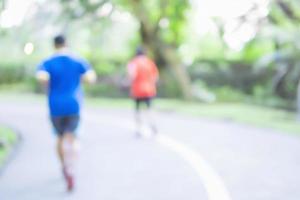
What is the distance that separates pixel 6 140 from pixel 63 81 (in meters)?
5.58

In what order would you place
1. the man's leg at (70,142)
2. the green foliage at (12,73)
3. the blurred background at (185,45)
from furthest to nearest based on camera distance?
the green foliage at (12,73)
the blurred background at (185,45)
the man's leg at (70,142)

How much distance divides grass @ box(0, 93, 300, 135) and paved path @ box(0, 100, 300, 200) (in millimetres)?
861

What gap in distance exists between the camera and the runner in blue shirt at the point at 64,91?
8.78 m

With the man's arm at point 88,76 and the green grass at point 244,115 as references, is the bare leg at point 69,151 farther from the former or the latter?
the green grass at point 244,115

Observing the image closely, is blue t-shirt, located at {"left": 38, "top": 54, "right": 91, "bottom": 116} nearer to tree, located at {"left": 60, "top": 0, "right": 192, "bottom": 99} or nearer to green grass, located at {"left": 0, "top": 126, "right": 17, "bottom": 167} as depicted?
green grass, located at {"left": 0, "top": 126, "right": 17, "bottom": 167}

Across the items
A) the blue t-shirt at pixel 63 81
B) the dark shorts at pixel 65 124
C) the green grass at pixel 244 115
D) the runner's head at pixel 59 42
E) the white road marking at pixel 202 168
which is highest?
the runner's head at pixel 59 42

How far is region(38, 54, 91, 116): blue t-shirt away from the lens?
8.79 meters

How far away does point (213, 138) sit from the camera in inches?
547

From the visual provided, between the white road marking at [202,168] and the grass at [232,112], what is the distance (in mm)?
2996

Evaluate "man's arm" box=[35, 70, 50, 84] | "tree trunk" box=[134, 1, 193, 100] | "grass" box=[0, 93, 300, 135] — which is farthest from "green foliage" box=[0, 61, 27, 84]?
"man's arm" box=[35, 70, 50, 84]

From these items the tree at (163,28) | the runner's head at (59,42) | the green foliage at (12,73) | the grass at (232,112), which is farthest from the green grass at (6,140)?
the green foliage at (12,73)

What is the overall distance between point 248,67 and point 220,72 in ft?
4.23

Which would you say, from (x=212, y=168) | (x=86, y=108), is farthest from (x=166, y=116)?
(x=212, y=168)

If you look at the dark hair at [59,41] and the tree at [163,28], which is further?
the tree at [163,28]
